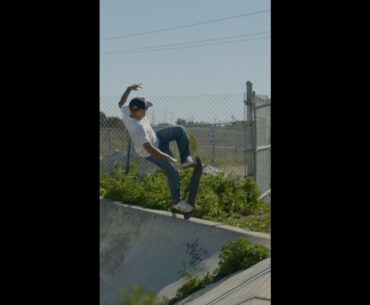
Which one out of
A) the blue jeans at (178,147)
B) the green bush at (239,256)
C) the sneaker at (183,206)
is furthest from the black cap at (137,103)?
the green bush at (239,256)

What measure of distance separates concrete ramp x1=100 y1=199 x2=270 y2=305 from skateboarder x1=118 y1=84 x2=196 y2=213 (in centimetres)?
39

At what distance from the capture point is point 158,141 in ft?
19.5

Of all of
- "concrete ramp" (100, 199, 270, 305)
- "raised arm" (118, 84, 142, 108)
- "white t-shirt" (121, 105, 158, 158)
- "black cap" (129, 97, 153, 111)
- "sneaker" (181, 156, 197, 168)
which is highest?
"raised arm" (118, 84, 142, 108)

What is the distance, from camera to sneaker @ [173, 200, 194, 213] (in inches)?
230

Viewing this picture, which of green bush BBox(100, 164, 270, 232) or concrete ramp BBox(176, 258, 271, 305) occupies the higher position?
green bush BBox(100, 164, 270, 232)

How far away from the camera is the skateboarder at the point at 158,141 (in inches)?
225

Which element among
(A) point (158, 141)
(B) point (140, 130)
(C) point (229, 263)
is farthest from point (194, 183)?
(C) point (229, 263)

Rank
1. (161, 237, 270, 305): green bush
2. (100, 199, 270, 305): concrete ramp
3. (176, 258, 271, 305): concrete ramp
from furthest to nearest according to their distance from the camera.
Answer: (100, 199, 270, 305): concrete ramp
(161, 237, 270, 305): green bush
(176, 258, 271, 305): concrete ramp

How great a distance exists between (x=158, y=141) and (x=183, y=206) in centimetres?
83

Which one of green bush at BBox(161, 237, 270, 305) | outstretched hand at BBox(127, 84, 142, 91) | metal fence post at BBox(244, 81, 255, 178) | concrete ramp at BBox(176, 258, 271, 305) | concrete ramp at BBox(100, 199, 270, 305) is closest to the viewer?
concrete ramp at BBox(176, 258, 271, 305)

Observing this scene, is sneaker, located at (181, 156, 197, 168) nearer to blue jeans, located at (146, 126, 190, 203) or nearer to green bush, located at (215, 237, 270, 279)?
blue jeans, located at (146, 126, 190, 203)

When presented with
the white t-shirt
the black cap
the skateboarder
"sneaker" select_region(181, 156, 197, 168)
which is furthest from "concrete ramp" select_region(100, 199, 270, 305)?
the black cap
